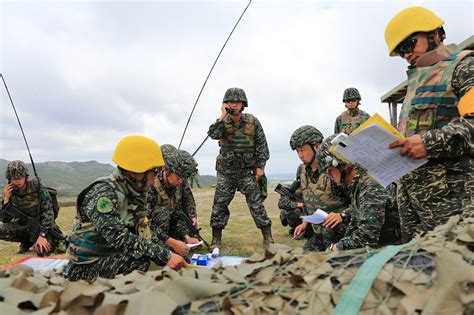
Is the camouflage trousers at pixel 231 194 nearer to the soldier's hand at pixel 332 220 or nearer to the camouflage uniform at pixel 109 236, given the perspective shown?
A: the soldier's hand at pixel 332 220

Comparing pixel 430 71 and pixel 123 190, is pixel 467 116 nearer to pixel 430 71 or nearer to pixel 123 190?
pixel 430 71

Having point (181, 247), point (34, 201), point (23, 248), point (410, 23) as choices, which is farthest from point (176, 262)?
point (34, 201)

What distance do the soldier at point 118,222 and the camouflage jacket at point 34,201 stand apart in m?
3.74

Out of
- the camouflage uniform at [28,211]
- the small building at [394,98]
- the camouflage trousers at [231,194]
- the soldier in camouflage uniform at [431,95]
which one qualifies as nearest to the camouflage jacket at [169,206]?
the camouflage trousers at [231,194]

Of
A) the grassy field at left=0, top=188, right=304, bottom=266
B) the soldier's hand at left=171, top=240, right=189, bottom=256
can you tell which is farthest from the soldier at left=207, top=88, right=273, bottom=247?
the soldier's hand at left=171, top=240, right=189, bottom=256

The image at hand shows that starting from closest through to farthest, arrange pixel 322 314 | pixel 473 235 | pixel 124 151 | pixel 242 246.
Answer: pixel 322 314, pixel 473 235, pixel 124 151, pixel 242 246

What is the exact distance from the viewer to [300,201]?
255 inches

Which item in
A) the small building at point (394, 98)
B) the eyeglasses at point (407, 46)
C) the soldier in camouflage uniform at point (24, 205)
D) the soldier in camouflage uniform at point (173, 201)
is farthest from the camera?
the small building at point (394, 98)

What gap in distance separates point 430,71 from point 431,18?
0.36 metres

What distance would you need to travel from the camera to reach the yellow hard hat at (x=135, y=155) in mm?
3547

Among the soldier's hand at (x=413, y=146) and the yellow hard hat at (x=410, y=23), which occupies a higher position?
the yellow hard hat at (x=410, y=23)

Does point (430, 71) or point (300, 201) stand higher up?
point (430, 71)

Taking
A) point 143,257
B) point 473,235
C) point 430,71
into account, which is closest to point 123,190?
point 143,257

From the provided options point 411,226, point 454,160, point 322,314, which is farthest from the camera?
point 411,226
